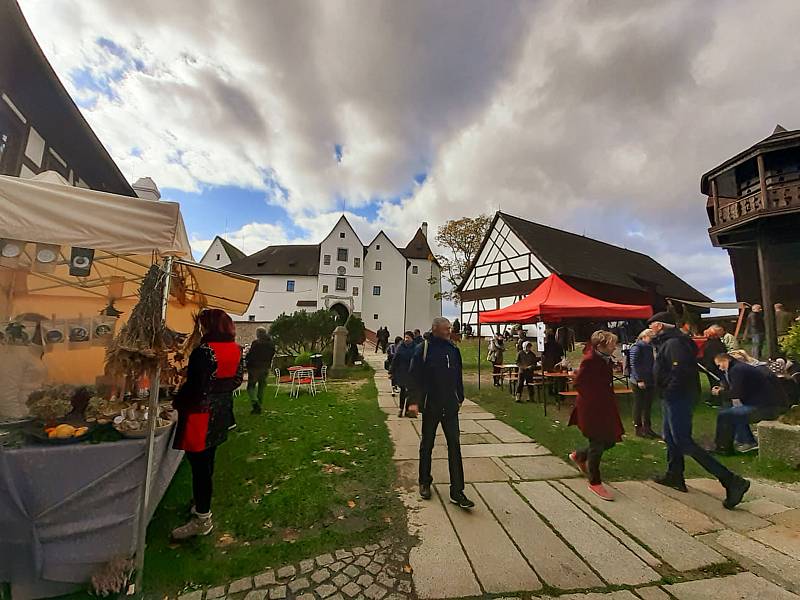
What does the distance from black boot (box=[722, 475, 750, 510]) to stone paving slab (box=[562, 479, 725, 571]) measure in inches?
31.8

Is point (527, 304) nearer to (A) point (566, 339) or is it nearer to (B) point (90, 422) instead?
(A) point (566, 339)

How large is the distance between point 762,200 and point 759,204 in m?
0.23

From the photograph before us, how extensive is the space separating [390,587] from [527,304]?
791cm

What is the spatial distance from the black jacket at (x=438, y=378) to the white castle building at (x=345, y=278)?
31640mm

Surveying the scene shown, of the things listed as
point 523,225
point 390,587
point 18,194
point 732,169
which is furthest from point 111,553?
point 523,225

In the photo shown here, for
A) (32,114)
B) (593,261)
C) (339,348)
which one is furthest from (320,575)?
(593,261)

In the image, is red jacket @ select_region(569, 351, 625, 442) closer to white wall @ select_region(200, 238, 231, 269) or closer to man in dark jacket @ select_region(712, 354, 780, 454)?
man in dark jacket @ select_region(712, 354, 780, 454)

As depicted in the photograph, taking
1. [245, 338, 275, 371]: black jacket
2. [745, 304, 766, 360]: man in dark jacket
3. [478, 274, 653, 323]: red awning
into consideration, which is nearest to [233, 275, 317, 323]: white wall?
[245, 338, 275, 371]: black jacket

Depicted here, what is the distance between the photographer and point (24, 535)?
7.50 feet

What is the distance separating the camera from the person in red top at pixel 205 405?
2.85 meters

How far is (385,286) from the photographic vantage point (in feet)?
133

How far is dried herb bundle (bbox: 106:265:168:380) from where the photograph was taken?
8.41ft

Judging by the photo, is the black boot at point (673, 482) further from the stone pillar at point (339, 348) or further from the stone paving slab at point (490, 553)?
the stone pillar at point (339, 348)

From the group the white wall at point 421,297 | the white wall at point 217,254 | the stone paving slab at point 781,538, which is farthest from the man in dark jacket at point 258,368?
the white wall at point 217,254
